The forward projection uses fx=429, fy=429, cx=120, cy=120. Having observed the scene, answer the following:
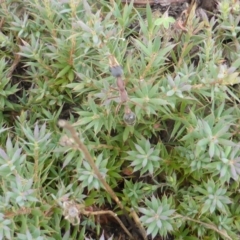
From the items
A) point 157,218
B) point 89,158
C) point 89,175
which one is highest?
point 89,158

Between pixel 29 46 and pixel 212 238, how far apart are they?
0.96 meters

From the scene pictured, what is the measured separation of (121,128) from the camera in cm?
153

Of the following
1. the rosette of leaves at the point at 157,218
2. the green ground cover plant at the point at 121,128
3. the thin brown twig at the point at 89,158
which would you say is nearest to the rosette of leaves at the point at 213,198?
the green ground cover plant at the point at 121,128

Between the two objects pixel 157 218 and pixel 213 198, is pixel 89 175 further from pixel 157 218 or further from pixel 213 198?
pixel 213 198

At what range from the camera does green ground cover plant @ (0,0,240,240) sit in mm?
1363

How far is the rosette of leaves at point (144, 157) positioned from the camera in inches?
56.3

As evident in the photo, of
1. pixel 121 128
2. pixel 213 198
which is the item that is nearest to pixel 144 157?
pixel 121 128

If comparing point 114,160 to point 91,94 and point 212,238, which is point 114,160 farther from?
point 212,238

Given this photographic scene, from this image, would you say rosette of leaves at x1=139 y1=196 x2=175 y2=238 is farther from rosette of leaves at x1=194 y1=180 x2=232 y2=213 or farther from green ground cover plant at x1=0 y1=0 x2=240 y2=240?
rosette of leaves at x1=194 y1=180 x2=232 y2=213

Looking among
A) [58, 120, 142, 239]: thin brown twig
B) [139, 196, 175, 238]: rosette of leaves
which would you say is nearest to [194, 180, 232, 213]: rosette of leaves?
[139, 196, 175, 238]: rosette of leaves

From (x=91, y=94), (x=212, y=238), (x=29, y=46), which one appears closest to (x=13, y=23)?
(x=29, y=46)

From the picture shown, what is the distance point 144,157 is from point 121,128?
156mm

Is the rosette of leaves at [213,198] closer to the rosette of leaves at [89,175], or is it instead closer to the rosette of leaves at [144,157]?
the rosette of leaves at [144,157]

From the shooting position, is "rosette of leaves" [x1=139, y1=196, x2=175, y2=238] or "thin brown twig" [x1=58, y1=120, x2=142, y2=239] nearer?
"thin brown twig" [x1=58, y1=120, x2=142, y2=239]
